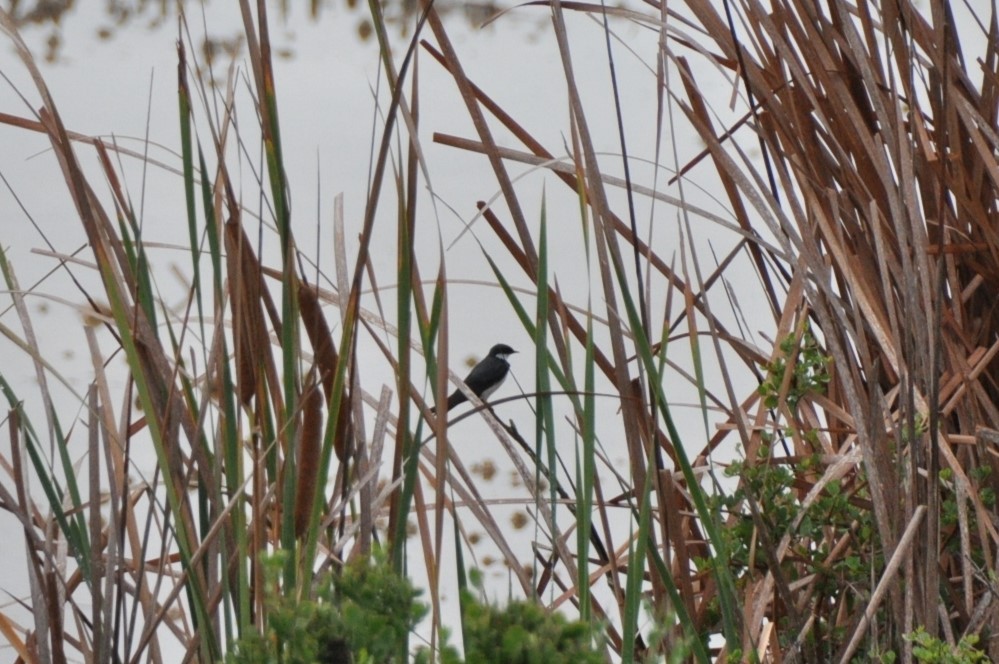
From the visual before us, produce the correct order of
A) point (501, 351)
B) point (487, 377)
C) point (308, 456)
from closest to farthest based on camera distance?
point (308, 456), point (501, 351), point (487, 377)

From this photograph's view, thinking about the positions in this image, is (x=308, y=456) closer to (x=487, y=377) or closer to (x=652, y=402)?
(x=652, y=402)

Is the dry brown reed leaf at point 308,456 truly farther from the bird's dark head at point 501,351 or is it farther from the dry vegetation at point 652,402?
the bird's dark head at point 501,351

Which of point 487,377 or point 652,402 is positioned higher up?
point 487,377

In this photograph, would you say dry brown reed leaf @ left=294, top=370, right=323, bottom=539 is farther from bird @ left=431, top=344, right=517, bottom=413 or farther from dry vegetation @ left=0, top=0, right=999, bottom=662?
bird @ left=431, top=344, right=517, bottom=413

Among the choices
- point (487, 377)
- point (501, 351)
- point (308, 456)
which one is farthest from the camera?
point (487, 377)

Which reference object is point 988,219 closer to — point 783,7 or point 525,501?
point 783,7

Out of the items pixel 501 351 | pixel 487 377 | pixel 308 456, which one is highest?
pixel 487 377

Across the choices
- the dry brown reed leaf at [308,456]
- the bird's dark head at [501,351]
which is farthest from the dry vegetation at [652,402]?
the bird's dark head at [501,351]

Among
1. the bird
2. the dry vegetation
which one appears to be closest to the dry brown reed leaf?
the dry vegetation

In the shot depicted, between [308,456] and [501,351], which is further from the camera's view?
[501,351]

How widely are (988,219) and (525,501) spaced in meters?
0.46

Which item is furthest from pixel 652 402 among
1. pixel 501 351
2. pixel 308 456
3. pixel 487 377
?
pixel 487 377

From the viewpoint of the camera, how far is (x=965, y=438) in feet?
3.26

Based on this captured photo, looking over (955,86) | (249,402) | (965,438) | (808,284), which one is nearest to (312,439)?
(249,402)
